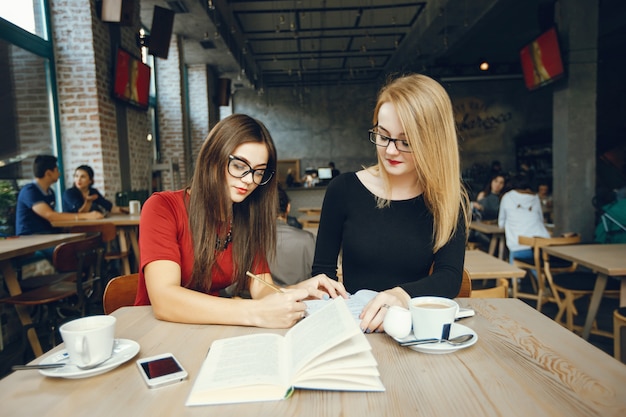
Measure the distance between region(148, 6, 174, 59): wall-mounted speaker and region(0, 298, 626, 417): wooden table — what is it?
580 cm

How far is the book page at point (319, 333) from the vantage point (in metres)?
0.83

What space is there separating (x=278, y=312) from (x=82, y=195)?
4501mm

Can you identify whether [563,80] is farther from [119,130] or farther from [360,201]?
[119,130]

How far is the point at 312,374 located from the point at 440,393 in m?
0.25

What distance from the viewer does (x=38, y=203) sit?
13.4 ft

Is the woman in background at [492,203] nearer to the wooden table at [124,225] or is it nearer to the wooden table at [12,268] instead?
the wooden table at [124,225]

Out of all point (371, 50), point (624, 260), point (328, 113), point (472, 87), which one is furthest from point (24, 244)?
point (472, 87)

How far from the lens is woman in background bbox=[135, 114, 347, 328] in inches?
47.5

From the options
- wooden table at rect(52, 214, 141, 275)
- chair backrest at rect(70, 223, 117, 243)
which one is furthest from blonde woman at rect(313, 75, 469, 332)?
wooden table at rect(52, 214, 141, 275)

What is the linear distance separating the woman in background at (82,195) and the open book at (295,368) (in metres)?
4.52

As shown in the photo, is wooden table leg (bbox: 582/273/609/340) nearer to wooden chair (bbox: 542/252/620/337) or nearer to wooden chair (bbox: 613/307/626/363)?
wooden chair (bbox: 542/252/620/337)

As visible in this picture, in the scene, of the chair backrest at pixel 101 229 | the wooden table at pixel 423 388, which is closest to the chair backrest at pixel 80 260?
the chair backrest at pixel 101 229

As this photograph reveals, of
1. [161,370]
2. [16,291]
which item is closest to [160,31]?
[16,291]

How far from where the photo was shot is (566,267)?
13.5ft
